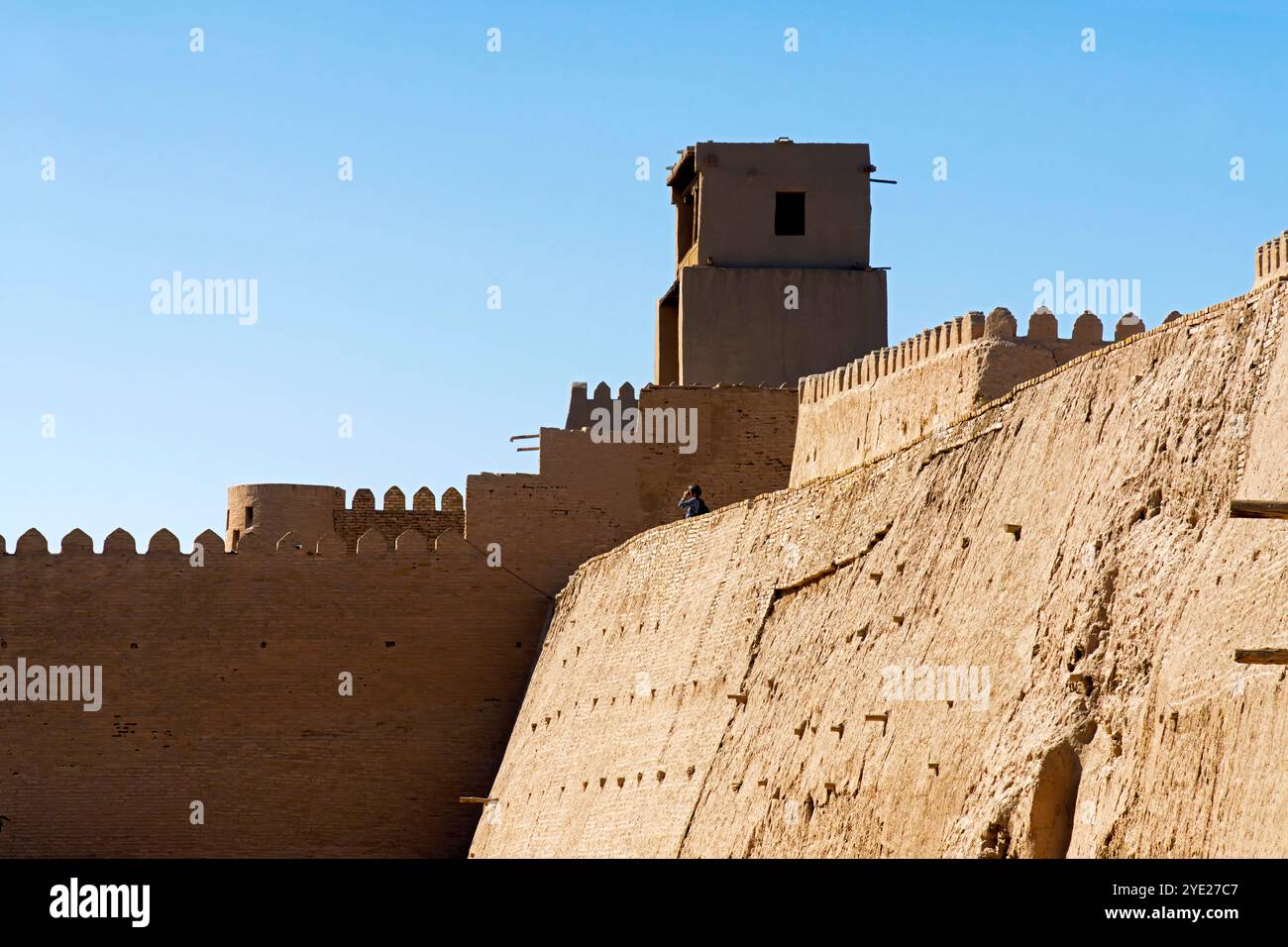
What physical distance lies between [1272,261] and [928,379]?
19.6ft

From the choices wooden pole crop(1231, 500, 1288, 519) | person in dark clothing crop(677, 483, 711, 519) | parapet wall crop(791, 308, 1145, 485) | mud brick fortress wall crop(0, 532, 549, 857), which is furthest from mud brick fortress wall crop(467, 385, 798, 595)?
wooden pole crop(1231, 500, 1288, 519)

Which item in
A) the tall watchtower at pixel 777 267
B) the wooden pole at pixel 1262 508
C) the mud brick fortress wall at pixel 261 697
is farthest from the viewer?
the tall watchtower at pixel 777 267

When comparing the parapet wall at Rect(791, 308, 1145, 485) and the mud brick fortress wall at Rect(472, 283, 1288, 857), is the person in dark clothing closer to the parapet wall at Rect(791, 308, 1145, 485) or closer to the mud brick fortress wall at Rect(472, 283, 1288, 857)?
the parapet wall at Rect(791, 308, 1145, 485)

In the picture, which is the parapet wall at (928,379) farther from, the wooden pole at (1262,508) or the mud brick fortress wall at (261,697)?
the wooden pole at (1262,508)

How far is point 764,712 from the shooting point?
20562 millimetres

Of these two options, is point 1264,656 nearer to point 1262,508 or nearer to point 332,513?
point 1262,508

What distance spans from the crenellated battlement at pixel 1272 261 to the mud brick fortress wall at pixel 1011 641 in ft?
8.22

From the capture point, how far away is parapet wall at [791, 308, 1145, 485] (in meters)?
23.3

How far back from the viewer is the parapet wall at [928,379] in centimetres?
2334

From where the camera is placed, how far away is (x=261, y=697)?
97.3 feet

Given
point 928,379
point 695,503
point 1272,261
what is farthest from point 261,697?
point 1272,261

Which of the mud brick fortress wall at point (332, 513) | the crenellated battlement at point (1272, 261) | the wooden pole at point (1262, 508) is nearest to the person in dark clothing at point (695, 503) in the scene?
the mud brick fortress wall at point (332, 513)
